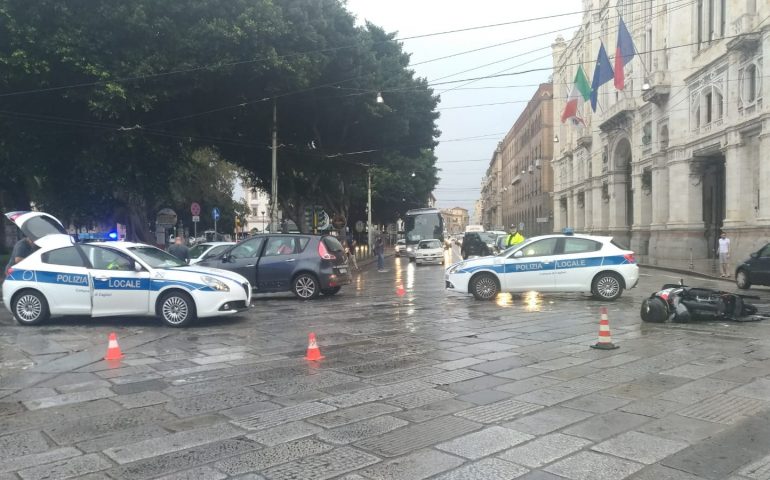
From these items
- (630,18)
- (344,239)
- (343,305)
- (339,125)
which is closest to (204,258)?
(343,305)

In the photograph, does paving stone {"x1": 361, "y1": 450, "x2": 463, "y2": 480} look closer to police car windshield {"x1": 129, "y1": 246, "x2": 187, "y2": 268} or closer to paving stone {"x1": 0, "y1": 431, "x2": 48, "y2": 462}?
paving stone {"x1": 0, "y1": 431, "x2": 48, "y2": 462}

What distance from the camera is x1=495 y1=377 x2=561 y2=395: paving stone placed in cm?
601

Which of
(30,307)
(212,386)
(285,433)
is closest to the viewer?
(285,433)

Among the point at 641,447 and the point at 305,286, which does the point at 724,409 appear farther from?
the point at 305,286

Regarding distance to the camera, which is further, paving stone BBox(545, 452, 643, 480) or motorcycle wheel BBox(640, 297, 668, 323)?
motorcycle wheel BBox(640, 297, 668, 323)

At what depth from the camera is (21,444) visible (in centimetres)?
460

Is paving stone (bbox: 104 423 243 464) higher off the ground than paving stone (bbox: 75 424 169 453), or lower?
higher

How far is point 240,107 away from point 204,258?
378 inches

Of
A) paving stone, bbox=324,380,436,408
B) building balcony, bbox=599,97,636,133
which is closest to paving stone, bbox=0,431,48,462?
paving stone, bbox=324,380,436,408

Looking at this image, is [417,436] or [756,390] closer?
[417,436]

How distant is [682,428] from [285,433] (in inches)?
127

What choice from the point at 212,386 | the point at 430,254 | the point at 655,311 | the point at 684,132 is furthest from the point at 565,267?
the point at 684,132

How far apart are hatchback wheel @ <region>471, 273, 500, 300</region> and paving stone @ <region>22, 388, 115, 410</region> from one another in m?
9.33

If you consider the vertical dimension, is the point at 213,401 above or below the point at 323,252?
below
